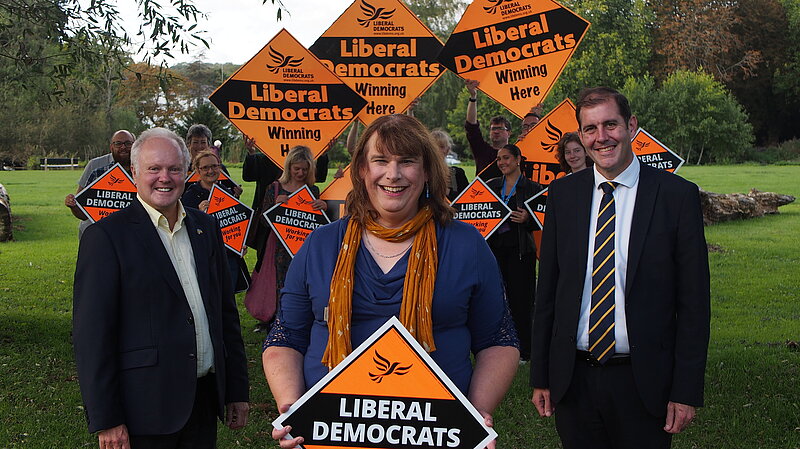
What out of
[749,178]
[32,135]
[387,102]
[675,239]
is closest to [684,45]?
[749,178]

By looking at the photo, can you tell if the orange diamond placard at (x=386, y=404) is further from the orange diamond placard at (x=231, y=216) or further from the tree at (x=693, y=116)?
the tree at (x=693, y=116)

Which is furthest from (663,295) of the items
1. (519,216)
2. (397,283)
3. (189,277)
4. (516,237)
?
(516,237)

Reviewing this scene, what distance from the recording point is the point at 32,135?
5766cm

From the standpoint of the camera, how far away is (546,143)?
788 cm

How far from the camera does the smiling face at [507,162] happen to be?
763 cm

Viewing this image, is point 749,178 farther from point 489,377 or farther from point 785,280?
point 489,377

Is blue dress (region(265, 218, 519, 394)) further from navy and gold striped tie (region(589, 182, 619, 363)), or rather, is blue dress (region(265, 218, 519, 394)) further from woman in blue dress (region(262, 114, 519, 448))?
navy and gold striped tie (region(589, 182, 619, 363))

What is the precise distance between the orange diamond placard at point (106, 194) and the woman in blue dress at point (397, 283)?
4506mm

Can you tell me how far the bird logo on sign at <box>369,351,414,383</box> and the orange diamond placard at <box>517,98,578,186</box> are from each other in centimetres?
551

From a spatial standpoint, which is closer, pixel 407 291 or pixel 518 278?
pixel 407 291

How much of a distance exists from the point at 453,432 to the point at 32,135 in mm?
61740

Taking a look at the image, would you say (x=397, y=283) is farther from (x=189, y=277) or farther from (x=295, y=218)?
(x=295, y=218)

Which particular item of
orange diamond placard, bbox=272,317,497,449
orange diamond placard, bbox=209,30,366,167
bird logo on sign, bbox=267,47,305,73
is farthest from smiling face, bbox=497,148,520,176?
orange diamond placard, bbox=272,317,497,449

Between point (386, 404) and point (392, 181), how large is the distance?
762mm
